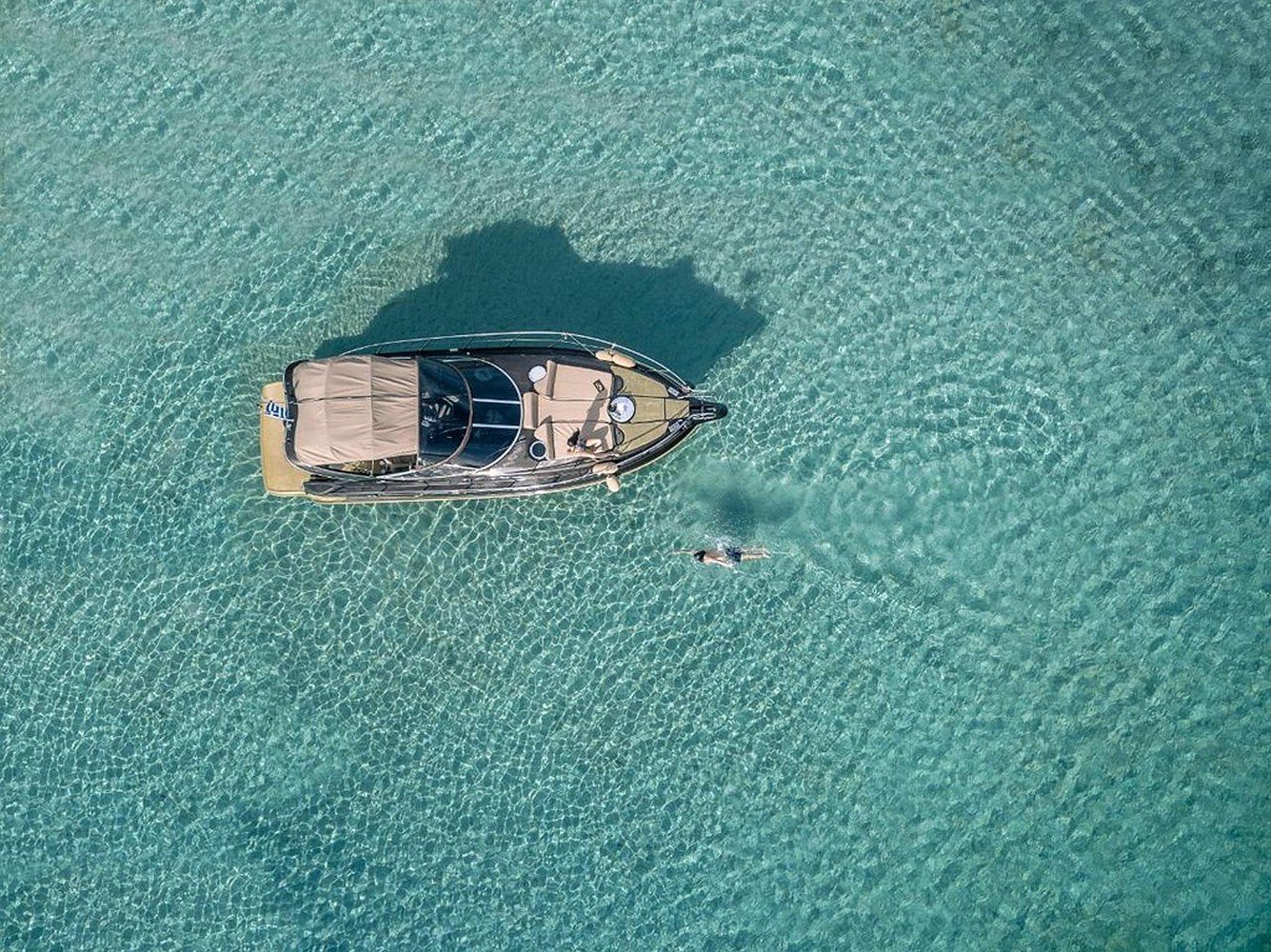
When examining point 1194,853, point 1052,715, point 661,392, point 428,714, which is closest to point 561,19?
point 661,392

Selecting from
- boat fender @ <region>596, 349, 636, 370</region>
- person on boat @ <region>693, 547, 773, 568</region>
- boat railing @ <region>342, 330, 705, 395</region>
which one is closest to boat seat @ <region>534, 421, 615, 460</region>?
boat fender @ <region>596, 349, 636, 370</region>

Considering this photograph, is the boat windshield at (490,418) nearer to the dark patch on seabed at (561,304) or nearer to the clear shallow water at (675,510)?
the clear shallow water at (675,510)

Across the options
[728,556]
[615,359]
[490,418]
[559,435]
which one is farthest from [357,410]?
[728,556]

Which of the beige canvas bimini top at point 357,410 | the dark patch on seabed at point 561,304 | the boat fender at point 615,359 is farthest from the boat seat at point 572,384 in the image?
the beige canvas bimini top at point 357,410

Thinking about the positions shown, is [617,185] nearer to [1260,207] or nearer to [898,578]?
[898,578]

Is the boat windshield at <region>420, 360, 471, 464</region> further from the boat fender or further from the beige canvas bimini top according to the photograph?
the boat fender

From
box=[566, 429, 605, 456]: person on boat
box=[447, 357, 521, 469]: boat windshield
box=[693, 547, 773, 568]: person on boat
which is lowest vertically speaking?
box=[693, 547, 773, 568]: person on boat
